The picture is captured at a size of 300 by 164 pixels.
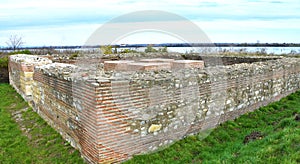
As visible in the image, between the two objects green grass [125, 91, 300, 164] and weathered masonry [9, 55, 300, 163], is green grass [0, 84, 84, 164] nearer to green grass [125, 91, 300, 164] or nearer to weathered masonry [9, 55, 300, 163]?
weathered masonry [9, 55, 300, 163]

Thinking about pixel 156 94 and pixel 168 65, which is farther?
pixel 168 65

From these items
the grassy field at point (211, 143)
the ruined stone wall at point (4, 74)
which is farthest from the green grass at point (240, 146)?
the ruined stone wall at point (4, 74)

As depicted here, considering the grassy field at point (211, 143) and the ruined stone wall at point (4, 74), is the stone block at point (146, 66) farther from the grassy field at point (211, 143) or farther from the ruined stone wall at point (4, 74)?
the ruined stone wall at point (4, 74)

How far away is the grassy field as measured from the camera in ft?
14.0

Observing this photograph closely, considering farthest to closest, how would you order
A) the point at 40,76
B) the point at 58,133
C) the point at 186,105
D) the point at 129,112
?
the point at 40,76
the point at 58,133
the point at 186,105
the point at 129,112

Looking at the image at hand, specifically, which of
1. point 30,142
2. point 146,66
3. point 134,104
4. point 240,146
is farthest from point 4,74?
point 240,146

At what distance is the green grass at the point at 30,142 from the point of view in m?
5.20

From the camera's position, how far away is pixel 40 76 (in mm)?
7086

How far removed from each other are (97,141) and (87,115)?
54 cm

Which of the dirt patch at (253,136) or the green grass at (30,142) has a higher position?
the dirt patch at (253,136)

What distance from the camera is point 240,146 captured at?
16.5 feet

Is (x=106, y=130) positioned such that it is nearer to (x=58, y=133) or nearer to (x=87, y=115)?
(x=87, y=115)

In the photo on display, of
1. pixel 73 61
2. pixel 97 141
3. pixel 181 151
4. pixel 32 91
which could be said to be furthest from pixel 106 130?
pixel 73 61

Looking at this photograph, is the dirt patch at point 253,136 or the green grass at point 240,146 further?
the dirt patch at point 253,136
